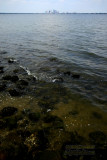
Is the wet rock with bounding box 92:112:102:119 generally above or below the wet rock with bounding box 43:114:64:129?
below

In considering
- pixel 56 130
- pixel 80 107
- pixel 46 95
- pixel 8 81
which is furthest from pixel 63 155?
pixel 8 81

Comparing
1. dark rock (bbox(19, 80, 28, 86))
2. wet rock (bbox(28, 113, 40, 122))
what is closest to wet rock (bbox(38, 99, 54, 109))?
wet rock (bbox(28, 113, 40, 122))

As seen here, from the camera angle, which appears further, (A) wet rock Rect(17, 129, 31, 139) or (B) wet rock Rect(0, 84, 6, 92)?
(B) wet rock Rect(0, 84, 6, 92)

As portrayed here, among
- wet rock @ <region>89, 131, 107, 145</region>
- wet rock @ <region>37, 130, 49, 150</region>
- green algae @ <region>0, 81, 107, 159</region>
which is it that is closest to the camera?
wet rock @ <region>37, 130, 49, 150</region>

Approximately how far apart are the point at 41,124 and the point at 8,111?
2.51 meters

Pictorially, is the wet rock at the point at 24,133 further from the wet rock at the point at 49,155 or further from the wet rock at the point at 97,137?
the wet rock at the point at 97,137

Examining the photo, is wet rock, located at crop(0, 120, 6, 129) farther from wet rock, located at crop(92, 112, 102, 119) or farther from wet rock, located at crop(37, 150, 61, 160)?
wet rock, located at crop(92, 112, 102, 119)

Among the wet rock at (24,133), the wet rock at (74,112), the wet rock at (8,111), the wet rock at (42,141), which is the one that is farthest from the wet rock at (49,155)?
the wet rock at (8,111)

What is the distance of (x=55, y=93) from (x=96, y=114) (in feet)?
13.0

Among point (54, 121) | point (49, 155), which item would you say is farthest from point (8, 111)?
point (49, 155)

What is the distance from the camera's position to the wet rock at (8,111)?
10130mm

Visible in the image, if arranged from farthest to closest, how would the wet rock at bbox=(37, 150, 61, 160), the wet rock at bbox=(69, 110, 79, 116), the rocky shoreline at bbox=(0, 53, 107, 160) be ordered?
the wet rock at bbox=(69, 110, 79, 116)
the rocky shoreline at bbox=(0, 53, 107, 160)
the wet rock at bbox=(37, 150, 61, 160)

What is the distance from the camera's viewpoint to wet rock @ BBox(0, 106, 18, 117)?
10130mm

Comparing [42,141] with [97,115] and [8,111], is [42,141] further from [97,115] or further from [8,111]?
[97,115]
